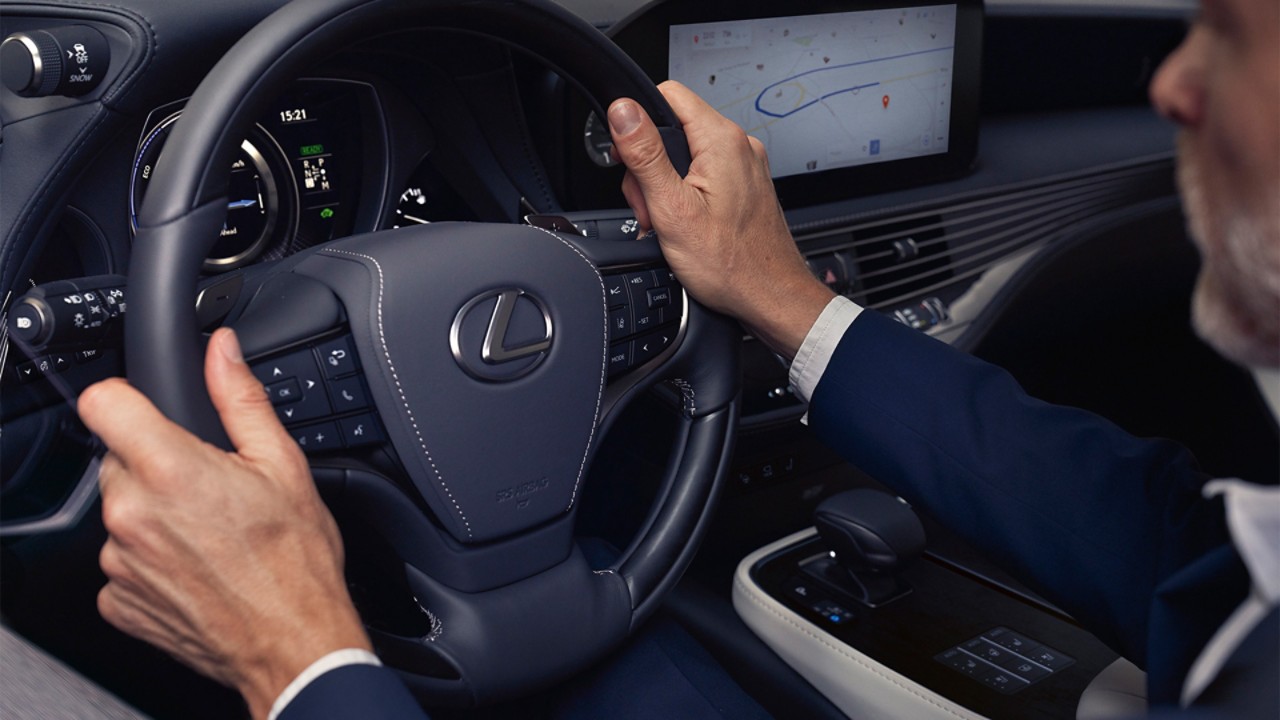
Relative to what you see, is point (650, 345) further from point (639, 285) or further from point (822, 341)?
point (822, 341)

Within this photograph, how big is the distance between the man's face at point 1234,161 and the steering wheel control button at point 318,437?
0.54 m

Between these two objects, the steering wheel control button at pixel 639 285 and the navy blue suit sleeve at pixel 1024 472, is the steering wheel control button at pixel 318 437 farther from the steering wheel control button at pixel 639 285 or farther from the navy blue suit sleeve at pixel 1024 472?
the navy blue suit sleeve at pixel 1024 472

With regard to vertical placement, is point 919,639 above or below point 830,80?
below

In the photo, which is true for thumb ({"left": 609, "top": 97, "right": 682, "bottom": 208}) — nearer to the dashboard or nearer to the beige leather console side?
the dashboard

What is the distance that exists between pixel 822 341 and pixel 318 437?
17.8 inches

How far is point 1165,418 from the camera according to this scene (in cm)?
226

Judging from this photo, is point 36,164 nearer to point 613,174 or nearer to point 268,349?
point 268,349

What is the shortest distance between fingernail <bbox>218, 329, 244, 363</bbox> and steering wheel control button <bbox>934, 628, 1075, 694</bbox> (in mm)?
757

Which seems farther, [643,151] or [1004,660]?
[1004,660]

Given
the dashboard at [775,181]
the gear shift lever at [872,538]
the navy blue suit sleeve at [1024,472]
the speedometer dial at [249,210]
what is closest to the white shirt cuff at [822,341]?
the navy blue suit sleeve at [1024,472]

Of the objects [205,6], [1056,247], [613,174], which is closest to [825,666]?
[613,174]

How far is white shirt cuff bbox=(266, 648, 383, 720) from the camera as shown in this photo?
65cm

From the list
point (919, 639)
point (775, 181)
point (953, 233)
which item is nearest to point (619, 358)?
point (919, 639)

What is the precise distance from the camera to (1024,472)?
96 centimetres
